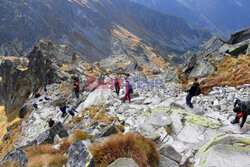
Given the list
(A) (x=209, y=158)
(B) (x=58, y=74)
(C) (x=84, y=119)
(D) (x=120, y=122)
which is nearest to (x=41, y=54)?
(B) (x=58, y=74)

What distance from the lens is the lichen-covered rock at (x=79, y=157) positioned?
427 centimetres

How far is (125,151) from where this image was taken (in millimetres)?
4789

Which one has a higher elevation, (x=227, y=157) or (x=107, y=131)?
(x=227, y=157)

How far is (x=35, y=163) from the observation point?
15.0 ft

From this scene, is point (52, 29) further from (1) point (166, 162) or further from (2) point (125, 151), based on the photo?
(1) point (166, 162)

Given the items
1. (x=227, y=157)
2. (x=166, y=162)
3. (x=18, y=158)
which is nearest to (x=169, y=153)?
(x=166, y=162)

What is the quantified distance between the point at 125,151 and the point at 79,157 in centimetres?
149

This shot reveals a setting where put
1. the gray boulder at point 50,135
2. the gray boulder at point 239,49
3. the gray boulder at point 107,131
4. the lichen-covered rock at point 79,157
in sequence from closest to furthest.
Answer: the lichen-covered rock at point 79,157 < the gray boulder at point 107,131 < the gray boulder at point 50,135 < the gray boulder at point 239,49

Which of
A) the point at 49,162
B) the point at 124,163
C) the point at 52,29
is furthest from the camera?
the point at 52,29

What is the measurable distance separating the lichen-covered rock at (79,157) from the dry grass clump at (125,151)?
31cm

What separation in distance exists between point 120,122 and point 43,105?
17.3 m

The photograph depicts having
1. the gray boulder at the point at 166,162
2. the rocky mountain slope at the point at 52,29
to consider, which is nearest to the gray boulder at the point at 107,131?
the gray boulder at the point at 166,162

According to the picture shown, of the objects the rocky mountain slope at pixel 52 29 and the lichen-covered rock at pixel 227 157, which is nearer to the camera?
the lichen-covered rock at pixel 227 157

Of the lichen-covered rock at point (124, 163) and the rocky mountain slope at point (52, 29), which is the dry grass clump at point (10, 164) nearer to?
the lichen-covered rock at point (124, 163)
